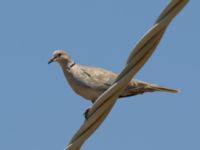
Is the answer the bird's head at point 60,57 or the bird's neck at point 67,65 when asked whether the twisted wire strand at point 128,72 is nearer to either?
the bird's neck at point 67,65

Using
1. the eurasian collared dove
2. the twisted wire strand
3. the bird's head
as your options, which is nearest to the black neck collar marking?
the eurasian collared dove

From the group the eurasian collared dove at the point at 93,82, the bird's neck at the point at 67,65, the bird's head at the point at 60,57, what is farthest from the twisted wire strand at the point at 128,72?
the bird's head at the point at 60,57

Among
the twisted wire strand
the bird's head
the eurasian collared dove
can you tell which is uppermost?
the bird's head

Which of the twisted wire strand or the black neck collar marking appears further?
the black neck collar marking

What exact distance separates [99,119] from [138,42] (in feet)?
1.53

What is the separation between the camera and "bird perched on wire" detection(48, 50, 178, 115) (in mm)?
7207

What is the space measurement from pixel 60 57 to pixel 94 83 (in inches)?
58.7

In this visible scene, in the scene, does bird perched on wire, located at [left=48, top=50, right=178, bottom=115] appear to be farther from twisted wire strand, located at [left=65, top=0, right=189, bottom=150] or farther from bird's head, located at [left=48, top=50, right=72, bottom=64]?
twisted wire strand, located at [left=65, top=0, right=189, bottom=150]

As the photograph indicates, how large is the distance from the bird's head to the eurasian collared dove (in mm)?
297

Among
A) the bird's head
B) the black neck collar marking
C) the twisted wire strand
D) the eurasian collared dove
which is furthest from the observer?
the bird's head

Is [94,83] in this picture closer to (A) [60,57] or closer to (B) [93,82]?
(B) [93,82]

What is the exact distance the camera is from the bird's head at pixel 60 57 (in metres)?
8.59

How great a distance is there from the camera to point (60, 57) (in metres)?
8.88

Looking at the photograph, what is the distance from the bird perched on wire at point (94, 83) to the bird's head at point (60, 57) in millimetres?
285
